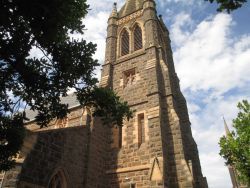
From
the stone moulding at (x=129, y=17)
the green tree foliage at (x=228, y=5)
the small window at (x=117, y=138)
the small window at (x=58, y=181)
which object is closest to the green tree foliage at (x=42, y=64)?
the green tree foliage at (x=228, y=5)

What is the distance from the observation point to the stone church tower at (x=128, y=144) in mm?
11766

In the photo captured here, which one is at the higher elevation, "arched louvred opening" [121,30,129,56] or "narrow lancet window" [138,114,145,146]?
"arched louvred opening" [121,30,129,56]

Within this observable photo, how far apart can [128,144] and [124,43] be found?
1103 cm

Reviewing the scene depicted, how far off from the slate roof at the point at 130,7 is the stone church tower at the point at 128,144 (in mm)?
4374

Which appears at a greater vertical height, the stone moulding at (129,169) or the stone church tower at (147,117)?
the stone church tower at (147,117)

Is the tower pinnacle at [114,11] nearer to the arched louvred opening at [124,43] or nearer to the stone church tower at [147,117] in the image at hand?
the stone church tower at [147,117]

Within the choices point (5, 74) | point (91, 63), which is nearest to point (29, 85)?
point (5, 74)

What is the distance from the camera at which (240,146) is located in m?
15.2

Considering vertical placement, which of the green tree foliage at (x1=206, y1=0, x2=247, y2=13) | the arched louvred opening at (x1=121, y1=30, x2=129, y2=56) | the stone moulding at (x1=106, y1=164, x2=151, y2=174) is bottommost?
the stone moulding at (x1=106, y1=164, x2=151, y2=174)

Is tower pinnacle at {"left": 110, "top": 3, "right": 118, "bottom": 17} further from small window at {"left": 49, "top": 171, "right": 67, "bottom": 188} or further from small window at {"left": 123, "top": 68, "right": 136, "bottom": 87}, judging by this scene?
small window at {"left": 49, "top": 171, "right": 67, "bottom": 188}

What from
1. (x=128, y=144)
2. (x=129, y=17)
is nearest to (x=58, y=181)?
(x=128, y=144)

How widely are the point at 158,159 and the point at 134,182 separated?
6.48 ft

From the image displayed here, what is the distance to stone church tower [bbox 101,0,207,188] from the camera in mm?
13781

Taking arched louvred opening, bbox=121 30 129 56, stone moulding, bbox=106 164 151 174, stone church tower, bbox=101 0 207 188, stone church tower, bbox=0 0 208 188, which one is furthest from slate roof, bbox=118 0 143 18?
stone moulding, bbox=106 164 151 174
